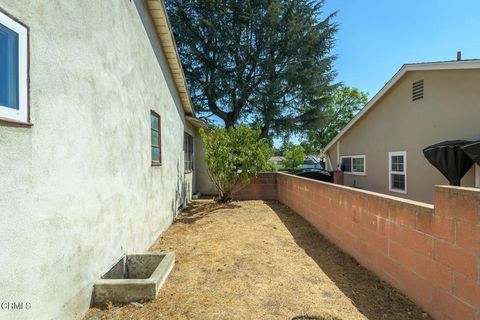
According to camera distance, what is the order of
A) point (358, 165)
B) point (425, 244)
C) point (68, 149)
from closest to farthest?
point (68, 149)
point (425, 244)
point (358, 165)

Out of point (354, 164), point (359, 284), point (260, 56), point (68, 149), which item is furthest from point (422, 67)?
point (260, 56)

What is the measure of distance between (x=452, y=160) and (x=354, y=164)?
5.88m

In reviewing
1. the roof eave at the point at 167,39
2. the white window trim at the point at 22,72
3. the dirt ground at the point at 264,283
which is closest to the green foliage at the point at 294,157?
the roof eave at the point at 167,39

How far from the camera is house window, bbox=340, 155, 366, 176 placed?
11502mm

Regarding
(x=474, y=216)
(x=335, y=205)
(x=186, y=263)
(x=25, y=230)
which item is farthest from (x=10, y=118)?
(x=335, y=205)

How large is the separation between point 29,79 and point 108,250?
7.54ft

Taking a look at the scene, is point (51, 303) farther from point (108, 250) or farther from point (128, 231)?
point (128, 231)

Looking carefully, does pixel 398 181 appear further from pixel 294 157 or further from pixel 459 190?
pixel 294 157

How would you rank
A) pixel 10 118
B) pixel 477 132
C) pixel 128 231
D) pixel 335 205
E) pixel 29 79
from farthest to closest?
1. pixel 477 132
2. pixel 335 205
3. pixel 128 231
4. pixel 29 79
5. pixel 10 118

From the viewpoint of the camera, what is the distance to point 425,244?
2881 mm

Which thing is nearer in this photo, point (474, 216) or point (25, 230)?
point (25, 230)

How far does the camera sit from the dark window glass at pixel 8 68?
74.2 inches

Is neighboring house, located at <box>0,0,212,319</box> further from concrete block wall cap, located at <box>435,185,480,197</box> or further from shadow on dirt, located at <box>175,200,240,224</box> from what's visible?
concrete block wall cap, located at <box>435,185,480,197</box>

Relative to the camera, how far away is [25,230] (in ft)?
6.57
